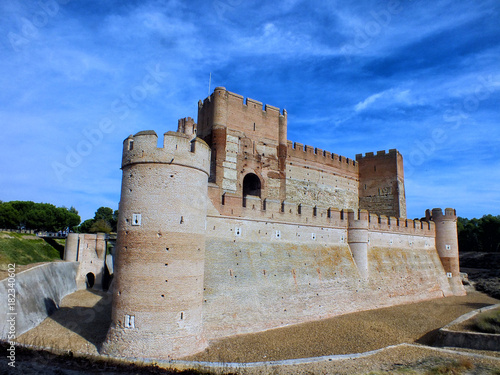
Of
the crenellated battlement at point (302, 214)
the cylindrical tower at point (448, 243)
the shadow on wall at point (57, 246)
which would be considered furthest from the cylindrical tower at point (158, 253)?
the cylindrical tower at point (448, 243)

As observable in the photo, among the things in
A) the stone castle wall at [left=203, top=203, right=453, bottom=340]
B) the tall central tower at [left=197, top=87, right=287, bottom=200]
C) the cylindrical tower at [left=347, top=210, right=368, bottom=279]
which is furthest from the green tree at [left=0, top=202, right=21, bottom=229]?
the cylindrical tower at [left=347, top=210, right=368, bottom=279]

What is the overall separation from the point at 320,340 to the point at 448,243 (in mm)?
19743

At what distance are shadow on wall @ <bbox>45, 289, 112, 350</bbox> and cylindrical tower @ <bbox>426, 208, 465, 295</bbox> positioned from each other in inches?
1008

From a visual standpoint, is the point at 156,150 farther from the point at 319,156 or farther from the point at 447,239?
the point at 447,239

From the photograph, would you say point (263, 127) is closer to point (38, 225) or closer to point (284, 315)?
point (284, 315)

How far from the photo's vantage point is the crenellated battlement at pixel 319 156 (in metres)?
26.2

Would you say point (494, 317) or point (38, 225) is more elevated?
point (38, 225)

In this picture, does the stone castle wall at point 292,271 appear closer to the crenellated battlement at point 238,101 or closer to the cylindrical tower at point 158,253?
the cylindrical tower at point 158,253

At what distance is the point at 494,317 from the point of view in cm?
1442

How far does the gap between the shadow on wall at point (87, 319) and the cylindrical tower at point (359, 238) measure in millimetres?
14225

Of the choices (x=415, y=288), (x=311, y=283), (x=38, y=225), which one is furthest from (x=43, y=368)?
(x=38, y=225)

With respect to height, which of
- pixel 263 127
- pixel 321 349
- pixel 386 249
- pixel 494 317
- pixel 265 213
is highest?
pixel 263 127

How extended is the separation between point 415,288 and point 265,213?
13870mm

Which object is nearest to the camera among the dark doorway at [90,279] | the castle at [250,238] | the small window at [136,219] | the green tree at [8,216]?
the castle at [250,238]
